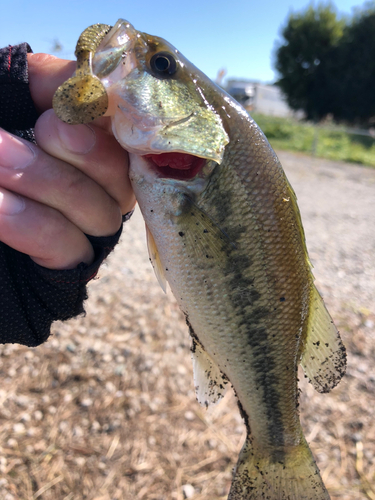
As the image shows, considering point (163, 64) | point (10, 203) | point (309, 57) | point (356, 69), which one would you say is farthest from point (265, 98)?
point (10, 203)

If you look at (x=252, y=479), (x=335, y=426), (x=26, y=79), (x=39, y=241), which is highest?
(x=26, y=79)

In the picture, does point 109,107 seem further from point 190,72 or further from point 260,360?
point 260,360

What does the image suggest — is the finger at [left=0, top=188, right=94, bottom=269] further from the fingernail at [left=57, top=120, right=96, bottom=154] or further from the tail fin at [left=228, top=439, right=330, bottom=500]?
the tail fin at [left=228, top=439, right=330, bottom=500]

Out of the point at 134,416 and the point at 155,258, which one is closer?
the point at 155,258

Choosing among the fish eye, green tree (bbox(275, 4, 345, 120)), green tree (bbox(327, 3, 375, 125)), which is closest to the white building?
green tree (bbox(275, 4, 345, 120))

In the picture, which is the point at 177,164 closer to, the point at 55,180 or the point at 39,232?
the point at 55,180

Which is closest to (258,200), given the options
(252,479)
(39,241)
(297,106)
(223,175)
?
(223,175)

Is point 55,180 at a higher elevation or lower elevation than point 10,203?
higher
